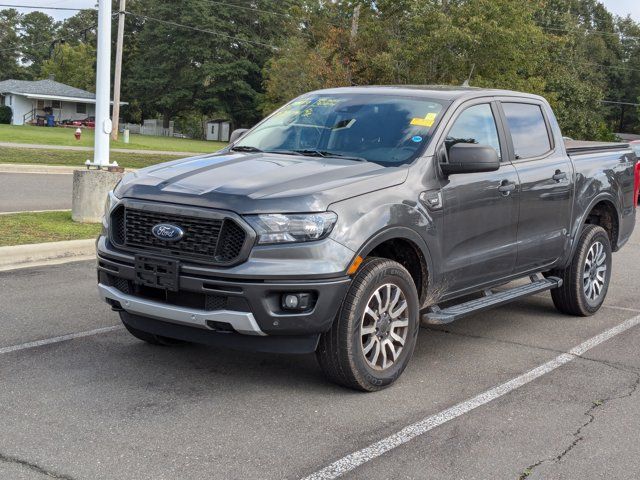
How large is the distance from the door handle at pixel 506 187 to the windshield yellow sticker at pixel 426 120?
0.76 m

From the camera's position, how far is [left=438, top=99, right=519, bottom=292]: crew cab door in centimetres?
557

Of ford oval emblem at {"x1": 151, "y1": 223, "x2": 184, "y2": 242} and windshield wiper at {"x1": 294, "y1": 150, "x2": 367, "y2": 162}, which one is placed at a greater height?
windshield wiper at {"x1": 294, "y1": 150, "x2": 367, "y2": 162}

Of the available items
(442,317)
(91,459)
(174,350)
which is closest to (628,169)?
(442,317)

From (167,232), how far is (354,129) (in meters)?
1.72

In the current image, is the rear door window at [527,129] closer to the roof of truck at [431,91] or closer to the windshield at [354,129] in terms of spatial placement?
the roof of truck at [431,91]

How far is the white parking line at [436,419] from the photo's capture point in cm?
393

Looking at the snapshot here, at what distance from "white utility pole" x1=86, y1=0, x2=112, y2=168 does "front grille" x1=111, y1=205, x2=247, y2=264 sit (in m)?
6.88

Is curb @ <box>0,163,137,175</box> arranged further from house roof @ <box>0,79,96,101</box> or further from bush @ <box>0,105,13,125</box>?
house roof @ <box>0,79,96,101</box>

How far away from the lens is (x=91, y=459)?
391 centimetres

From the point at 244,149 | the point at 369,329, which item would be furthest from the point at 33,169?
the point at 369,329

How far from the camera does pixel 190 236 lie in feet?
15.5

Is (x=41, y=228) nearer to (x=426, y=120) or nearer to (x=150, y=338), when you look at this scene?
(x=150, y=338)

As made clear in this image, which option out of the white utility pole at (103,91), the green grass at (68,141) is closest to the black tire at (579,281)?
the white utility pole at (103,91)

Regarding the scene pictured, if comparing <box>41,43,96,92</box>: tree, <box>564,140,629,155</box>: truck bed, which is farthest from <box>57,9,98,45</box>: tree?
<box>564,140,629,155</box>: truck bed
